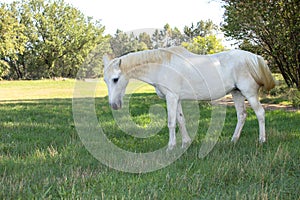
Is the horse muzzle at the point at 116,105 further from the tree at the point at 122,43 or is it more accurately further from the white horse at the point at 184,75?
the tree at the point at 122,43

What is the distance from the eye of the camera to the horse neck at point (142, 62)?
4.53 m

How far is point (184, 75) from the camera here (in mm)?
4801

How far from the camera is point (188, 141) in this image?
4.96 m

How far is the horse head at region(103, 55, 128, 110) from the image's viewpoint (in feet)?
14.1

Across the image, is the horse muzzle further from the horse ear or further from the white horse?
the horse ear

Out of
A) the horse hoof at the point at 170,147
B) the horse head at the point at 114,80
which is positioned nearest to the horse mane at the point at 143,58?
the horse head at the point at 114,80

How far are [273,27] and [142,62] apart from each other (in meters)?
9.97

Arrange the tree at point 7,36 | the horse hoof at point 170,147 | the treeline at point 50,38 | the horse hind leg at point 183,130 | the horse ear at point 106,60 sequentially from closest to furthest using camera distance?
the horse ear at point 106,60 < the horse hoof at point 170,147 < the horse hind leg at point 183,130 < the tree at point 7,36 < the treeline at point 50,38

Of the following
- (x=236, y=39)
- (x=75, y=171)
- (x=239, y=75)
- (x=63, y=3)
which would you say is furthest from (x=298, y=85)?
(x=63, y=3)

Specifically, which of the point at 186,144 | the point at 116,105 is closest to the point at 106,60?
the point at 116,105

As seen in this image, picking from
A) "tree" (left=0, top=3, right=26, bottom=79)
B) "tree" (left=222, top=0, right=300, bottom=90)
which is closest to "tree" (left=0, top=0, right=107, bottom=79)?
"tree" (left=0, top=3, right=26, bottom=79)

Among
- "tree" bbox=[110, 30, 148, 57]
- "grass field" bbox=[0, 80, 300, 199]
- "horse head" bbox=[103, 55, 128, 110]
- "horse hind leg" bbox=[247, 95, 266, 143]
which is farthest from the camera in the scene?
"horse hind leg" bbox=[247, 95, 266, 143]

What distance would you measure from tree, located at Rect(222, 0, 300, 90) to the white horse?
8.01 meters

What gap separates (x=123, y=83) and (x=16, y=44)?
4013cm
